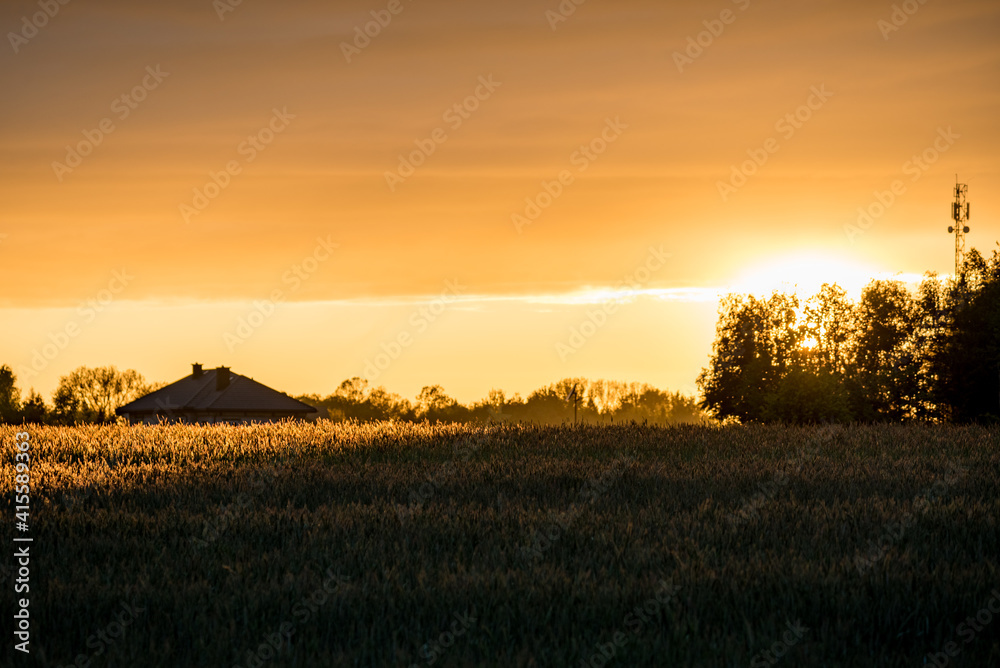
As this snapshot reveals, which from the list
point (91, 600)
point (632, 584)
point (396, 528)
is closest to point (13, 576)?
point (91, 600)

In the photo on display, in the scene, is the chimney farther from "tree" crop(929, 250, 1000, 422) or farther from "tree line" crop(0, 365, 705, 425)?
"tree" crop(929, 250, 1000, 422)

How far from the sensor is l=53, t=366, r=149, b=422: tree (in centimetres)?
9642

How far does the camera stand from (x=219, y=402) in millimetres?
72562

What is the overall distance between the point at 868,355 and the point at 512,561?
54.1 metres
